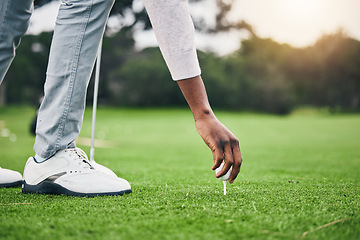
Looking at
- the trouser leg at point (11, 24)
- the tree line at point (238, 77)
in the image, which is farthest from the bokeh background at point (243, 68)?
the trouser leg at point (11, 24)

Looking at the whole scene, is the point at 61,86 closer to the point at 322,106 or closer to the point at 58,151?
the point at 58,151

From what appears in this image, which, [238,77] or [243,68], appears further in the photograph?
[243,68]

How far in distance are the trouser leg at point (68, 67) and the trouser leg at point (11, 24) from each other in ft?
0.97

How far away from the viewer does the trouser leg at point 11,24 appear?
1678 millimetres

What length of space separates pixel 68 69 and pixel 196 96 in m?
0.66

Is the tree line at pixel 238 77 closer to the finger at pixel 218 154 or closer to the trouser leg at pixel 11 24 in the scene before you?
the trouser leg at pixel 11 24

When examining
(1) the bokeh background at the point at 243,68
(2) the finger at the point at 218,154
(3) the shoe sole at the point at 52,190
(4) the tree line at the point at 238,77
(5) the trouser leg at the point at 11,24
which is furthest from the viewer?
(4) the tree line at the point at 238,77

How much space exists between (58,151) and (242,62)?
3506 cm

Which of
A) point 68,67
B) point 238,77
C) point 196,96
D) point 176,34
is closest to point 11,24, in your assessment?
point 68,67

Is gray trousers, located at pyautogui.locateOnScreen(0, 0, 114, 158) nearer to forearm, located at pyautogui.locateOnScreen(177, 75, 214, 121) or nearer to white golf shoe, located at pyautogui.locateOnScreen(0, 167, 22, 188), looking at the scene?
white golf shoe, located at pyautogui.locateOnScreen(0, 167, 22, 188)

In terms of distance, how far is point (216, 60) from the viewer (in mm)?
33000

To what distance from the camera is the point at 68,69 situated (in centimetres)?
153

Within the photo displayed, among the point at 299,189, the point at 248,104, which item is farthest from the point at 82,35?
the point at 248,104

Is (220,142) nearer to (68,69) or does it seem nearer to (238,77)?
(68,69)
